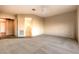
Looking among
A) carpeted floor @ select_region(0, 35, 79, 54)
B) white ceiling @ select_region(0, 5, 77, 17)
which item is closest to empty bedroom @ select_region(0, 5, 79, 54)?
white ceiling @ select_region(0, 5, 77, 17)

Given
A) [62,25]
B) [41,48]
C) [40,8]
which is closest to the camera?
[41,48]

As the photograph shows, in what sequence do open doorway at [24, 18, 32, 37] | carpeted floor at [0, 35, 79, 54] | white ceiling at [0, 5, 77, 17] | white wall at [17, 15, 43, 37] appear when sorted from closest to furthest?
carpeted floor at [0, 35, 79, 54] → white ceiling at [0, 5, 77, 17] → white wall at [17, 15, 43, 37] → open doorway at [24, 18, 32, 37]

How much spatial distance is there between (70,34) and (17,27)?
17.6ft

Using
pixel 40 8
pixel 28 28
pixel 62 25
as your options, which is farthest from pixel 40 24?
pixel 40 8

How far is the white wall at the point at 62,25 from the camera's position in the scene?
279 inches

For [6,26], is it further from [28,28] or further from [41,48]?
[41,48]

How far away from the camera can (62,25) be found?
8.28 metres

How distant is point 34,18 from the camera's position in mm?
9414

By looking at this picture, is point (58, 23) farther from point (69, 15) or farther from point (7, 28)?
point (7, 28)

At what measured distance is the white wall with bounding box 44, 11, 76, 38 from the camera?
7.08 meters

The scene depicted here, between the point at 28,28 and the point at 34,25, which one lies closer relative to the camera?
the point at 34,25

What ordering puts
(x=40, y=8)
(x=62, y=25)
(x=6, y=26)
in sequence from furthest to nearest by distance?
(x=6, y=26), (x=62, y=25), (x=40, y=8)

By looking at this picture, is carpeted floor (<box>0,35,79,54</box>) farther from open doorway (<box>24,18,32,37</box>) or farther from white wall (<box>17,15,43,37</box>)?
open doorway (<box>24,18,32,37</box>)
